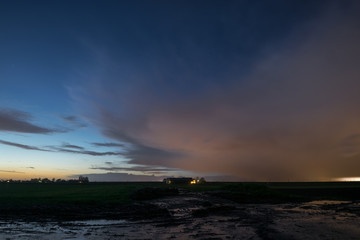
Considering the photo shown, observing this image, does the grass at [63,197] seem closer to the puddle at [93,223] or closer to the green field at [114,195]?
the green field at [114,195]

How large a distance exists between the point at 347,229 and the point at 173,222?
501 inches

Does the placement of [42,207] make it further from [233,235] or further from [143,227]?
[233,235]

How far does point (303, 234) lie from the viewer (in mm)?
15484

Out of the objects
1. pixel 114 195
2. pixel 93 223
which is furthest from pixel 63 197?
pixel 93 223

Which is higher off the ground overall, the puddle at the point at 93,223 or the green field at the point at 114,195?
the green field at the point at 114,195

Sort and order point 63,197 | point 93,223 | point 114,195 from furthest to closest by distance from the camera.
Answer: point 114,195
point 63,197
point 93,223

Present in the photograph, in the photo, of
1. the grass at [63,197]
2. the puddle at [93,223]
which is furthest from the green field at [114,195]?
the puddle at [93,223]

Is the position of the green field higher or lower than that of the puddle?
higher

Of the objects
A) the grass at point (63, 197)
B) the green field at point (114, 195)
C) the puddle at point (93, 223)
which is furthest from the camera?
the green field at point (114, 195)

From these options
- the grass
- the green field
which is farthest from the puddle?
the grass

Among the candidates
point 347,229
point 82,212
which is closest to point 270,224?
point 347,229

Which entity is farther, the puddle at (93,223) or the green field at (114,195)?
the green field at (114,195)

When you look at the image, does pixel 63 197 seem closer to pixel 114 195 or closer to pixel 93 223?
pixel 114 195

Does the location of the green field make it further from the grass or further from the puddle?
the puddle
